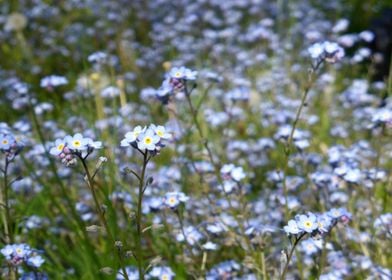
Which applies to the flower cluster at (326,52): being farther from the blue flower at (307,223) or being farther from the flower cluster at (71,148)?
the flower cluster at (71,148)

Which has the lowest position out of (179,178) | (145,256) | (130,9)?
(145,256)

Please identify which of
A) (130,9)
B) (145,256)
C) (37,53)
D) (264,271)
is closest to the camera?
(264,271)

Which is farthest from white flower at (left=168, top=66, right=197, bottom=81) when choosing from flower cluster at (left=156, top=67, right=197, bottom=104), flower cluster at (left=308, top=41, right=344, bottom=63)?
flower cluster at (left=308, top=41, right=344, bottom=63)

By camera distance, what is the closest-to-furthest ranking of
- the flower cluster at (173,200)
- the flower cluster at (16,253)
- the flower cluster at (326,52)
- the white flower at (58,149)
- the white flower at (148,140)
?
the white flower at (148,140), the white flower at (58,149), the flower cluster at (16,253), the flower cluster at (326,52), the flower cluster at (173,200)

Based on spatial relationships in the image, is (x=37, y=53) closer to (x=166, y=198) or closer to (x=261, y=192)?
(x=261, y=192)

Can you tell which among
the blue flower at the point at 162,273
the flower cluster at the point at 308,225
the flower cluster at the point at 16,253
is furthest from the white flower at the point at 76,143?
the blue flower at the point at 162,273

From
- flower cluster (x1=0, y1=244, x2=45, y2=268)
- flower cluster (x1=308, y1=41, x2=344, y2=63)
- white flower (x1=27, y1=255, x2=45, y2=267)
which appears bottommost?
flower cluster (x1=0, y1=244, x2=45, y2=268)

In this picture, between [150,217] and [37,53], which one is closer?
[150,217]

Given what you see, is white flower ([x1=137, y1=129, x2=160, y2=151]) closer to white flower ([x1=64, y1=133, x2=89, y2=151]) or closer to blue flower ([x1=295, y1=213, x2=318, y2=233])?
white flower ([x1=64, y1=133, x2=89, y2=151])

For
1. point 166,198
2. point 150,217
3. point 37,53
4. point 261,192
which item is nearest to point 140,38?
point 37,53
